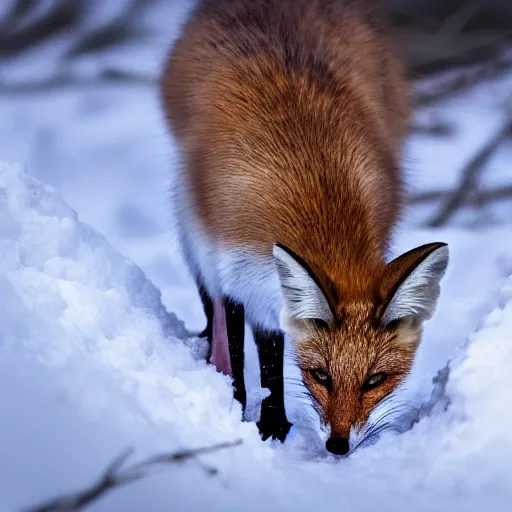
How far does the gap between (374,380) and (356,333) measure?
0.10m

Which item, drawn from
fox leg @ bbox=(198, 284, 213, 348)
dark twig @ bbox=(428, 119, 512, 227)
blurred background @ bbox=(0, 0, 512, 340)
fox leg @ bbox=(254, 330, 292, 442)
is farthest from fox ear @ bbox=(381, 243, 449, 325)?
dark twig @ bbox=(428, 119, 512, 227)

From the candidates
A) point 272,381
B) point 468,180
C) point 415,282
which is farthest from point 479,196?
point 415,282

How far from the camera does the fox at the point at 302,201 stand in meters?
1.91

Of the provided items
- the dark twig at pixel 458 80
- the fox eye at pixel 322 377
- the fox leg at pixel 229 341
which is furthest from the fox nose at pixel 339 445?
the dark twig at pixel 458 80

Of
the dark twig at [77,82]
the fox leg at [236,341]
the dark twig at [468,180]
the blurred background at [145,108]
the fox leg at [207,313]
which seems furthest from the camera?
the dark twig at [77,82]

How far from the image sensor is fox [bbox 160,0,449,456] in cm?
191

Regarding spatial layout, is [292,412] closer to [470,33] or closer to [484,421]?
[484,421]

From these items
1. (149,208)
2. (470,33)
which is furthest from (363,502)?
(470,33)

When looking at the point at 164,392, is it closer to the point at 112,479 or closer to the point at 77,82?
the point at 112,479

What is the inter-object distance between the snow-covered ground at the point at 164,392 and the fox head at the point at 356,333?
9 cm

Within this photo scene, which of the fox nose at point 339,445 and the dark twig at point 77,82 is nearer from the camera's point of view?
the fox nose at point 339,445

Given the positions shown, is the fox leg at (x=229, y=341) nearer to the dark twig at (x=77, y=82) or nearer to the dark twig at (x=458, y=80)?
the dark twig at (x=77, y=82)

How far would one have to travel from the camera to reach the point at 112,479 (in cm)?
139

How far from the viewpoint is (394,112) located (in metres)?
2.85
